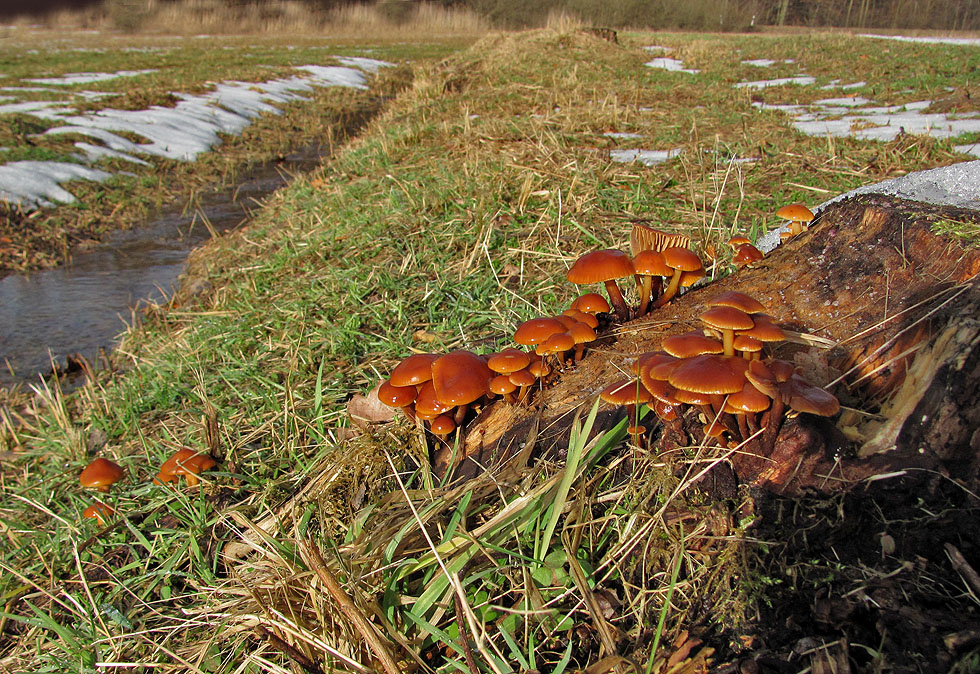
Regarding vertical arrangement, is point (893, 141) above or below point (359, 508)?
above

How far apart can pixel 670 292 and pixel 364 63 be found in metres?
26.5

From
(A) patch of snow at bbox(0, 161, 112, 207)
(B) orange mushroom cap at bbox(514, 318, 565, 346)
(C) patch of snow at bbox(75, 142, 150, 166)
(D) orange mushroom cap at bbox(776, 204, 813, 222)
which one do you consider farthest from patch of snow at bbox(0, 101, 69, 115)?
(D) orange mushroom cap at bbox(776, 204, 813, 222)

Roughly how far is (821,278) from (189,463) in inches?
111

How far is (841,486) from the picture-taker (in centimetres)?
137

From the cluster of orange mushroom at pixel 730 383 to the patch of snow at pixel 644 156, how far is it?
375 centimetres

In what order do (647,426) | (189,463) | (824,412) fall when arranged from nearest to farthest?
1. (824,412)
2. (647,426)
3. (189,463)

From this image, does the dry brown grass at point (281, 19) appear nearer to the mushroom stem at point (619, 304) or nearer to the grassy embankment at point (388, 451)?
the grassy embankment at point (388, 451)

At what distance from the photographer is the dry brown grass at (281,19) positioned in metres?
42.9

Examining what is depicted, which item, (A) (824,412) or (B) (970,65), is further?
(B) (970,65)

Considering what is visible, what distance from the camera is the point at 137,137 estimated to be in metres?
11.0

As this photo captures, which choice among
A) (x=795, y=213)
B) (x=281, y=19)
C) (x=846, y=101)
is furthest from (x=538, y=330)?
(x=281, y=19)

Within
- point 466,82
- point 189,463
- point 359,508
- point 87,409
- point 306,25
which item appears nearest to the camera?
point 359,508

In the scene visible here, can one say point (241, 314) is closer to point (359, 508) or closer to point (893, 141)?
point (359, 508)

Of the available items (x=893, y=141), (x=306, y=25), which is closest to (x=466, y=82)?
(x=893, y=141)
